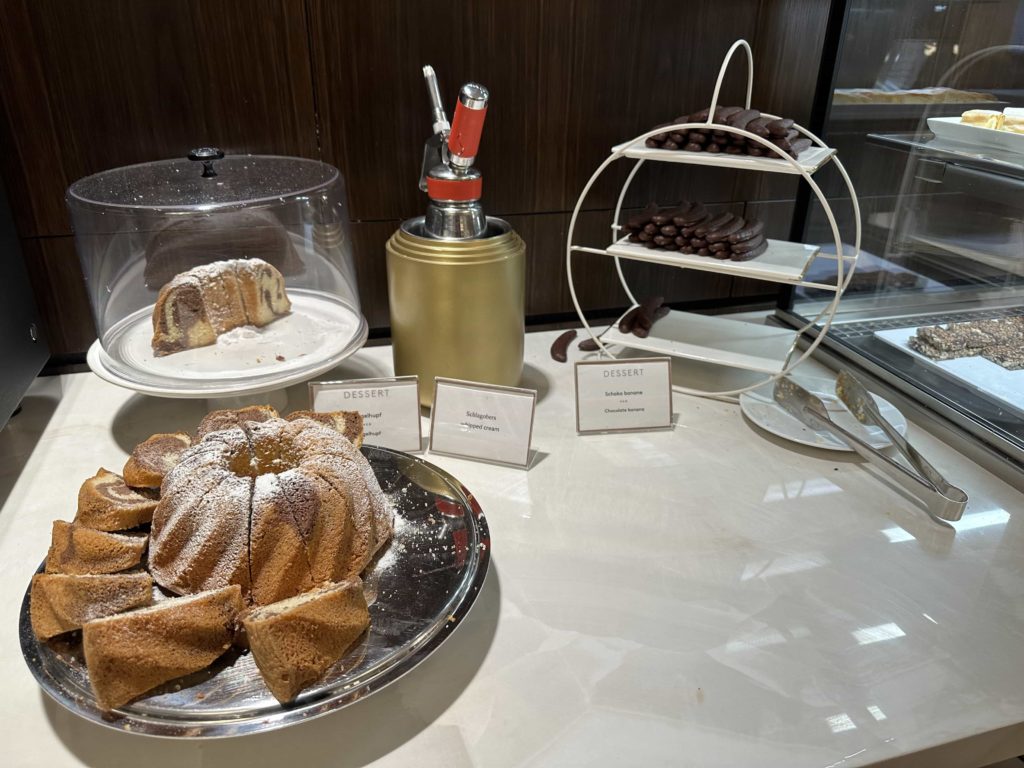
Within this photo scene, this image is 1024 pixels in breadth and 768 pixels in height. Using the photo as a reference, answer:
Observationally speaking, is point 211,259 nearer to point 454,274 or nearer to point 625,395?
point 454,274

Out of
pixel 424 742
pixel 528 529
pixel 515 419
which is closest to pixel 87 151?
pixel 515 419

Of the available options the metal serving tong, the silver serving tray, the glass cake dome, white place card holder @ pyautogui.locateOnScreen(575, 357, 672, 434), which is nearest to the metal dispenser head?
the glass cake dome

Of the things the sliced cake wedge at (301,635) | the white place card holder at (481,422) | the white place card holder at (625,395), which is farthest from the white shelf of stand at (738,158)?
the sliced cake wedge at (301,635)

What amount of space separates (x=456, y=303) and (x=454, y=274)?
40 millimetres

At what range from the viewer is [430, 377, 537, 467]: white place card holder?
95 centimetres

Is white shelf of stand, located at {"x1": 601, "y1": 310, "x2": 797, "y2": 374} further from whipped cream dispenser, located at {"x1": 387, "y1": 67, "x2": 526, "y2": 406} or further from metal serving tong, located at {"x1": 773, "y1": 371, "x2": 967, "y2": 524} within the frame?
whipped cream dispenser, located at {"x1": 387, "y1": 67, "x2": 526, "y2": 406}

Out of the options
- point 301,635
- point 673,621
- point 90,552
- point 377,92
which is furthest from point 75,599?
point 377,92

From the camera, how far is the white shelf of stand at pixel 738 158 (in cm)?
97

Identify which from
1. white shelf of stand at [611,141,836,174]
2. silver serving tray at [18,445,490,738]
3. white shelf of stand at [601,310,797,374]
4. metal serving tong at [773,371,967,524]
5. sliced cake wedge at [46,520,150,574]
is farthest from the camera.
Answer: white shelf of stand at [601,310,797,374]

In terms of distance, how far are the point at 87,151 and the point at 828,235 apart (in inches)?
47.8

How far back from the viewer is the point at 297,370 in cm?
91

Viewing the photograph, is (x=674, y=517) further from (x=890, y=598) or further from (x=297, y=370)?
(x=297, y=370)

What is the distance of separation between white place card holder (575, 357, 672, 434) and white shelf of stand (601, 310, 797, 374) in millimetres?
110

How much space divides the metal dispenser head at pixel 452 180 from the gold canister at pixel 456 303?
0.9 inches
